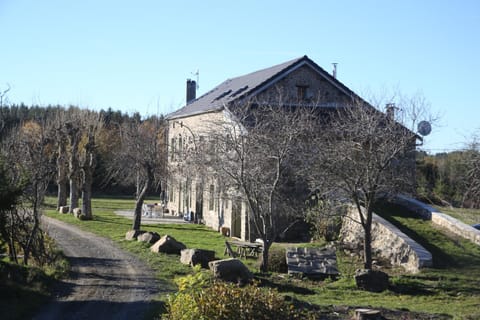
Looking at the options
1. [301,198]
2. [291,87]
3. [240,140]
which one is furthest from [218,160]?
[291,87]

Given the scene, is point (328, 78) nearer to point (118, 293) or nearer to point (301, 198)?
point (301, 198)

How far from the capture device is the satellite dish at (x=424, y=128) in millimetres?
17469

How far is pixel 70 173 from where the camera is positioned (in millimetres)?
31938

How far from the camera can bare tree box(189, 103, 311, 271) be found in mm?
17453

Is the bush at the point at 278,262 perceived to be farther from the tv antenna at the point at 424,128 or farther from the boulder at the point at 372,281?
the tv antenna at the point at 424,128

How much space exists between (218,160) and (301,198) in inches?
184

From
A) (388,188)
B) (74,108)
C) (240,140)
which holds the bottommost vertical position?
(388,188)

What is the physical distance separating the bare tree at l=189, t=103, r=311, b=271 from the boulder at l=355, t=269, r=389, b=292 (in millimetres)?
2986

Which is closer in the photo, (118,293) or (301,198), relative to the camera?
(118,293)

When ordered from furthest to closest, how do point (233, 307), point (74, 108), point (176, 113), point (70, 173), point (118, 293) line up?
point (176, 113) → point (74, 108) → point (70, 173) → point (118, 293) → point (233, 307)

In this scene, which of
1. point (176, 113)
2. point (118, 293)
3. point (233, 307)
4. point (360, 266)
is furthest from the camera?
point (176, 113)

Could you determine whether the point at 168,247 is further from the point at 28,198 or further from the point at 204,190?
the point at 28,198

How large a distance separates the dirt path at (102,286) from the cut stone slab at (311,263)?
4137 millimetres

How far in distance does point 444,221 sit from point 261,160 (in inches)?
282
